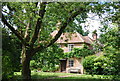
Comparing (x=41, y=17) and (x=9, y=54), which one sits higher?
(x=41, y=17)

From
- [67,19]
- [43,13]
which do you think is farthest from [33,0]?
[67,19]

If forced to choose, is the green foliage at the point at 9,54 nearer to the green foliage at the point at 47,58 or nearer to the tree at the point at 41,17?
the tree at the point at 41,17

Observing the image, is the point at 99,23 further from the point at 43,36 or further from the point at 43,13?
the point at 43,36

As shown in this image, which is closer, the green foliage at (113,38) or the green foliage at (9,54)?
the green foliage at (113,38)

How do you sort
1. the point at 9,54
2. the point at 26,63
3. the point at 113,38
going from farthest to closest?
the point at 26,63 → the point at 9,54 → the point at 113,38

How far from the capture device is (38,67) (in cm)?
1012

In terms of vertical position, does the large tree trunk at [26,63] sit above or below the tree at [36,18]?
below

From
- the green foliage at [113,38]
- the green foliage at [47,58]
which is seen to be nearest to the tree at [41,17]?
the green foliage at [47,58]

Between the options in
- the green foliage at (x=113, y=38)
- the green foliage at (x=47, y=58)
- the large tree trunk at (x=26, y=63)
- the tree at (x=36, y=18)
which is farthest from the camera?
the green foliage at (x=47, y=58)

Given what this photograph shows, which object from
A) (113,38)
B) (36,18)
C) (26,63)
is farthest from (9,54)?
(113,38)

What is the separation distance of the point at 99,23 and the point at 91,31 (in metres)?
0.51

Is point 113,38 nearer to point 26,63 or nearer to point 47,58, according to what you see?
point 26,63

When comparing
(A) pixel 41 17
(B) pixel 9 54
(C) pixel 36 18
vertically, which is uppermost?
(A) pixel 41 17

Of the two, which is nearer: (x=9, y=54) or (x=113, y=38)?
(x=113, y=38)
